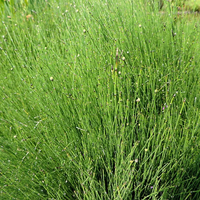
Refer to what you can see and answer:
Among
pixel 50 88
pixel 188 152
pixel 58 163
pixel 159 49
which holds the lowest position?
pixel 58 163

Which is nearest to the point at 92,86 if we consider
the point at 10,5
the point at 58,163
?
the point at 58,163

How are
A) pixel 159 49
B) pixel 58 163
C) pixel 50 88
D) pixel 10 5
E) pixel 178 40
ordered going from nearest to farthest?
1. pixel 58 163
2. pixel 50 88
3. pixel 159 49
4. pixel 178 40
5. pixel 10 5

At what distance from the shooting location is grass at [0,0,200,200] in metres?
1.55

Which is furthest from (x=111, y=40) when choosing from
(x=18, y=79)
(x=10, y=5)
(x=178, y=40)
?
(x=10, y=5)

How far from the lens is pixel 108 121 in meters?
1.69

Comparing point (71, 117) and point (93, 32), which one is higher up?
point (93, 32)

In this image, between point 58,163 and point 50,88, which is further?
point 50,88

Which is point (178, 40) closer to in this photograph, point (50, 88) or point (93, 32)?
point (93, 32)

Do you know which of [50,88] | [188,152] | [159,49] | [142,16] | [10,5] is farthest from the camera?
[10,5]

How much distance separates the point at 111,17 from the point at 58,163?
5.95ft

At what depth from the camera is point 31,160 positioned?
1.70 metres

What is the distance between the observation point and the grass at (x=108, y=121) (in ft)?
5.10

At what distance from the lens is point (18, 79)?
250 cm

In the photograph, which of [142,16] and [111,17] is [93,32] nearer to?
[111,17]
